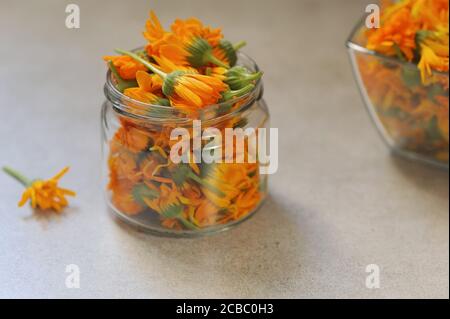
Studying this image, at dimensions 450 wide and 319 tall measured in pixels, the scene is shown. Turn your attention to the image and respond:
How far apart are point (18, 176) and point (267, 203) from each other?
0.33m

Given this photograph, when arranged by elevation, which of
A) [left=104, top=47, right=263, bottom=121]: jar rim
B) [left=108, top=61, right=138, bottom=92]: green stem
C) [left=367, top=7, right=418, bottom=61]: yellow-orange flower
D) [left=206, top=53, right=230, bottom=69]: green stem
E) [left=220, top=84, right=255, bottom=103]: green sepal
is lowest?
[left=104, top=47, right=263, bottom=121]: jar rim

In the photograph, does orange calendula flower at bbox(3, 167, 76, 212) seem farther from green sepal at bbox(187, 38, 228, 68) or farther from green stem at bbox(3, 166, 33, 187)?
green sepal at bbox(187, 38, 228, 68)

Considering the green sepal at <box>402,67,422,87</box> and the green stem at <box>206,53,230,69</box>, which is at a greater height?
the green stem at <box>206,53,230,69</box>

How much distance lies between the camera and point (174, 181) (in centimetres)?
81

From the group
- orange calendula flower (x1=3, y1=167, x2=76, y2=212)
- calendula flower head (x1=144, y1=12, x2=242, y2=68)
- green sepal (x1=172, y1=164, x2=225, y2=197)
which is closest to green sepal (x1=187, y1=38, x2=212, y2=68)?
calendula flower head (x1=144, y1=12, x2=242, y2=68)

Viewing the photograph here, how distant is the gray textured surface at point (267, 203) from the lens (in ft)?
2.70

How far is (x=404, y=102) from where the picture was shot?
3.16 ft

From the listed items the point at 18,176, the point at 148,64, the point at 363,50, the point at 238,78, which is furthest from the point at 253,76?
the point at 18,176

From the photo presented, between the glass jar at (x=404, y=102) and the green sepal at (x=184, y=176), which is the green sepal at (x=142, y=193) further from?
the glass jar at (x=404, y=102)

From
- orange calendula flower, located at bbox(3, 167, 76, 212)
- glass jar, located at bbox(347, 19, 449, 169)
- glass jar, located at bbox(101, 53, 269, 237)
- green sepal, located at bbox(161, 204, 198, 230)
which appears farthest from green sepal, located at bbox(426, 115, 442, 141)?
orange calendula flower, located at bbox(3, 167, 76, 212)

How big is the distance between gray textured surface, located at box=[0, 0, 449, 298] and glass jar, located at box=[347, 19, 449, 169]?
0.03 m

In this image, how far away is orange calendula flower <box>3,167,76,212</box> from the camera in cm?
89

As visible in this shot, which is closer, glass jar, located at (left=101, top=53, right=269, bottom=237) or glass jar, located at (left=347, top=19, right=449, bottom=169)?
glass jar, located at (left=101, top=53, right=269, bottom=237)
